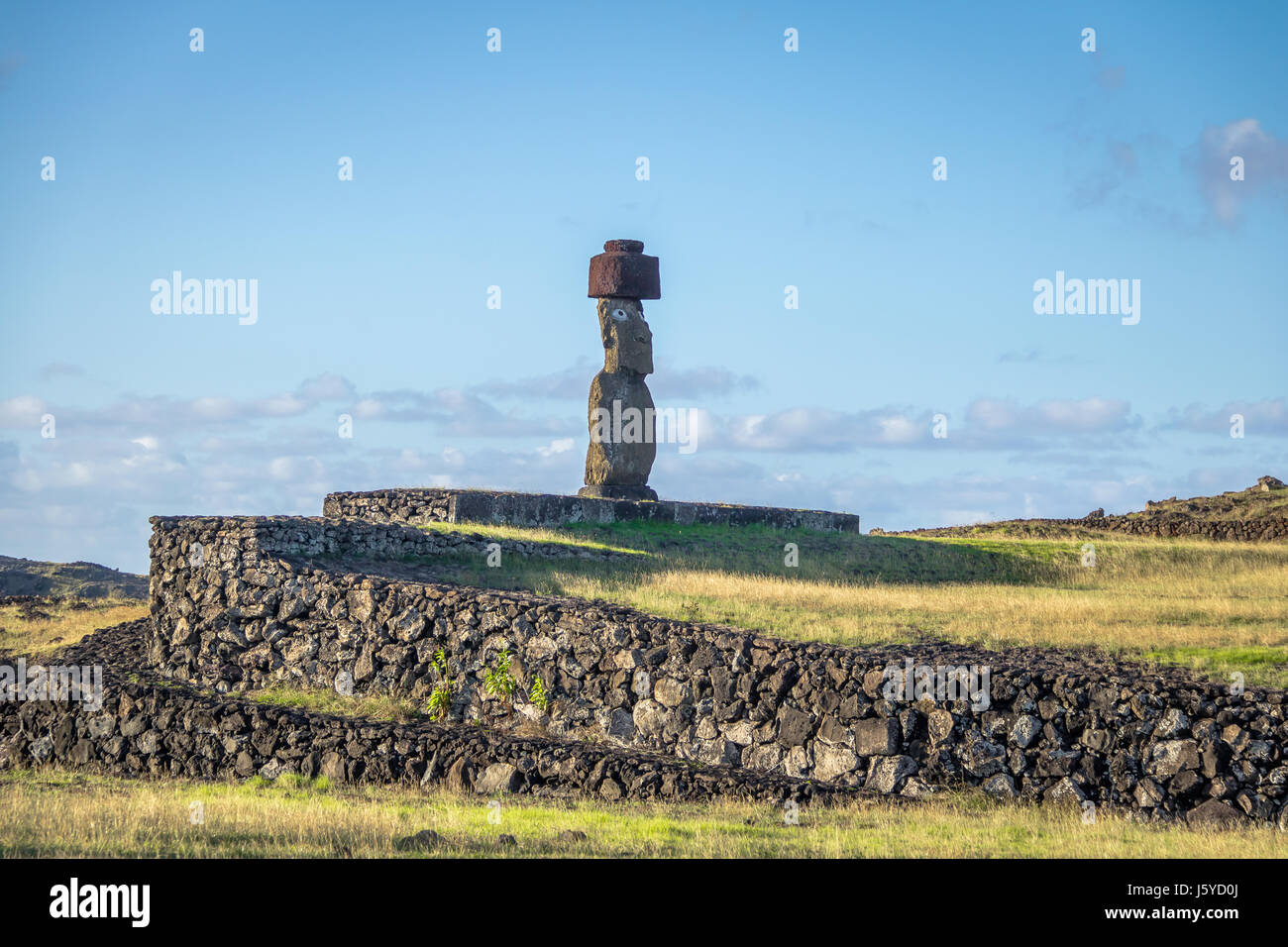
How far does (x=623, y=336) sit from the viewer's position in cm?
3073

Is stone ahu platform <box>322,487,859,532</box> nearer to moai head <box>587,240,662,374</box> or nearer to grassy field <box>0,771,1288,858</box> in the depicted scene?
moai head <box>587,240,662,374</box>

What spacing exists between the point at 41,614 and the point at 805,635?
22.2 meters

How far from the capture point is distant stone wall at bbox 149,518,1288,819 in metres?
12.9

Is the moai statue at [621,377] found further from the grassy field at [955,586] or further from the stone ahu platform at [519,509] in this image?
the grassy field at [955,586]

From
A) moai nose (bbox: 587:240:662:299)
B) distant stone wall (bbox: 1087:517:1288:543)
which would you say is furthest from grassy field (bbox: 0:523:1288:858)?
moai nose (bbox: 587:240:662:299)

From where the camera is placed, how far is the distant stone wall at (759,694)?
12.9m

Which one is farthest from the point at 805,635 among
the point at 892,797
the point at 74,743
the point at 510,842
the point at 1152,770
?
the point at 74,743

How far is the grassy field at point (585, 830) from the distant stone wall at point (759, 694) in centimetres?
59

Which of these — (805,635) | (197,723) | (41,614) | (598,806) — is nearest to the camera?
(598,806)

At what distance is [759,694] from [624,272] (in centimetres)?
1738
